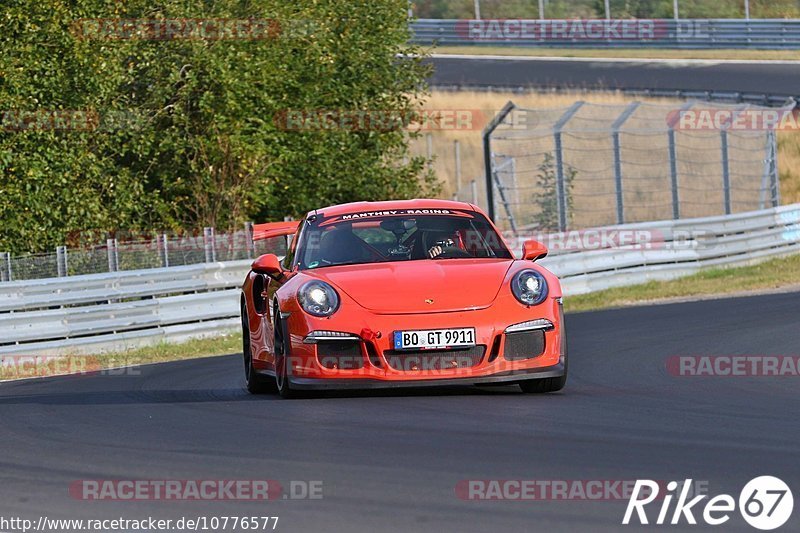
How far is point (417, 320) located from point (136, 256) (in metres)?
9.77

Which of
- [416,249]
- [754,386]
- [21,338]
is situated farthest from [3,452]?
[21,338]

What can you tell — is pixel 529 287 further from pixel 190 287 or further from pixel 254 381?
pixel 190 287

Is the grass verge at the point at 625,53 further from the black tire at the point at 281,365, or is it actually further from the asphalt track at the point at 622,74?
the black tire at the point at 281,365

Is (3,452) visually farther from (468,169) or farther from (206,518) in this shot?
(468,169)

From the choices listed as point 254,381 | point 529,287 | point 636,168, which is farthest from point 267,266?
point 636,168

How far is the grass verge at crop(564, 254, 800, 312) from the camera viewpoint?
19188 mm

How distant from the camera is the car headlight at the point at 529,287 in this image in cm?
870

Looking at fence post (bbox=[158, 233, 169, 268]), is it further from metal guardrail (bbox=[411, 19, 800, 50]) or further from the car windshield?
metal guardrail (bbox=[411, 19, 800, 50])

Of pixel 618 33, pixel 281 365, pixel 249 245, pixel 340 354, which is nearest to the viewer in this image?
pixel 340 354

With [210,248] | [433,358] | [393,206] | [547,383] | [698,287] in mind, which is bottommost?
[698,287]

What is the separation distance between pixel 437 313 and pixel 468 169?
28570 millimetres

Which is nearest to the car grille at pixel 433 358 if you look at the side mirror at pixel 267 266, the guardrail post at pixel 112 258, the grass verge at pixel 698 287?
the side mirror at pixel 267 266

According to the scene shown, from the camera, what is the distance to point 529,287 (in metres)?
8.76

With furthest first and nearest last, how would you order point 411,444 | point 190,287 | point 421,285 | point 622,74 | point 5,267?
point 622,74 < point 190,287 < point 5,267 < point 421,285 < point 411,444
